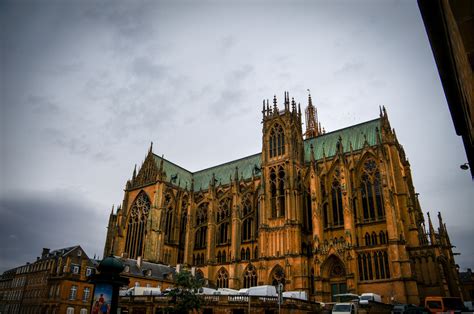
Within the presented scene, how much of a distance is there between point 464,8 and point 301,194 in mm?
51977

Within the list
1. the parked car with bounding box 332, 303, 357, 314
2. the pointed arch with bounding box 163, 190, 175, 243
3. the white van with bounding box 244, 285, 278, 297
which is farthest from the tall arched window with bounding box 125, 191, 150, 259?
the parked car with bounding box 332, 303, 357, 314

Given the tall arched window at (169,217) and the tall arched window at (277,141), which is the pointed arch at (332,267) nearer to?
the tall arched window at (277,141)

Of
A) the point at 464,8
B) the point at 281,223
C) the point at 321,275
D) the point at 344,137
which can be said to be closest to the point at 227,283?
the point at 281,223

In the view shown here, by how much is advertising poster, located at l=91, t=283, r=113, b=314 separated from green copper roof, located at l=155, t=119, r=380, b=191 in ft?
138

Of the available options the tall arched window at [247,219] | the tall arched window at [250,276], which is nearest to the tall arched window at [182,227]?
the tall arched window at [247,219]

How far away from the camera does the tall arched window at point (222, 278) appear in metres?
57.7

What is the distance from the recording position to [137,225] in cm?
6988

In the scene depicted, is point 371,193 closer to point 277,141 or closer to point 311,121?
point 277,141

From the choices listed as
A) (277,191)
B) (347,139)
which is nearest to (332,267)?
(277,191)

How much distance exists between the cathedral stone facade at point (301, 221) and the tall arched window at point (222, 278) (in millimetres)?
177

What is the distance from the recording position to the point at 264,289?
3947cm

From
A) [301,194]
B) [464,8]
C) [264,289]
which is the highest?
[301,194]

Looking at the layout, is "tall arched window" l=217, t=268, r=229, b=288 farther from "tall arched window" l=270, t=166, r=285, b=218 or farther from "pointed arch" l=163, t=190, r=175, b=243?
"pointed arch" l=163, t=190, r=175, b=243

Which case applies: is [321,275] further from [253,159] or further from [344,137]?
[253,159]
